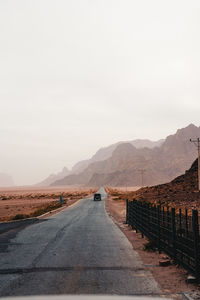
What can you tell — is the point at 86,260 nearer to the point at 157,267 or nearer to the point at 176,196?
the point at 157,267

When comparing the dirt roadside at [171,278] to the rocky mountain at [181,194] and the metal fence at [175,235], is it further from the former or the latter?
the rocky mountain at [181,194]

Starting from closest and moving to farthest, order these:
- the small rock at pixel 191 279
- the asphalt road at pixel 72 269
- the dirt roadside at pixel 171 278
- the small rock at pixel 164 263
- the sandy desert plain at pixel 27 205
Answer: the dirt roadside at pixel 171 278, the asphalt road at pixel 72 269, the small rock at pixel 191 279, the small rock at pixel 164 263, the sandy desert plain at pixel 27 205

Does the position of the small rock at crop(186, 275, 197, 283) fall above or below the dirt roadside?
above

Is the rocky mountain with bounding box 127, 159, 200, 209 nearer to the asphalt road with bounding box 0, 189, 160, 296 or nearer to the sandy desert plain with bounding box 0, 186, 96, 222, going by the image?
the sandy desert plain with bounding box 0, 186, 96, 222

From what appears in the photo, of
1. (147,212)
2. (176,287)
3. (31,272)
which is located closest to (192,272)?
(176,287)

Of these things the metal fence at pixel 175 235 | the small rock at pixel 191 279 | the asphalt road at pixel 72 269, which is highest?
the metal fence at pixel 175 235

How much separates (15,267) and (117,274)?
2.90m

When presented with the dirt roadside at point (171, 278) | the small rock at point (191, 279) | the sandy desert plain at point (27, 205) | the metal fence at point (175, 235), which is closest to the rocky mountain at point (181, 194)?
the sandy desert plain at point (27, 205)

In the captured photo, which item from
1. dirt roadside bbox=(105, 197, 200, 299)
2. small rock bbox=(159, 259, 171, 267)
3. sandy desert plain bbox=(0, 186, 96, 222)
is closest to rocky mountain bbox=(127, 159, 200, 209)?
sandy desert plain bbox=(0, 186, 96, 222)

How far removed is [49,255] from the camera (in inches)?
389

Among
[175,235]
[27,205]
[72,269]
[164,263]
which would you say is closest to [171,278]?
[164,263]

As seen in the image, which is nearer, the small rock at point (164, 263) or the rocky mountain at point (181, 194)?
the small rock at point (164, 263)

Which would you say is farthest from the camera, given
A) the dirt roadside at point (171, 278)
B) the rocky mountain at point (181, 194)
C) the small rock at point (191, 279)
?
the rocky mountain at point (181, 194)

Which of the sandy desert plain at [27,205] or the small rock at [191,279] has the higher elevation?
the small rock at [191,279]
